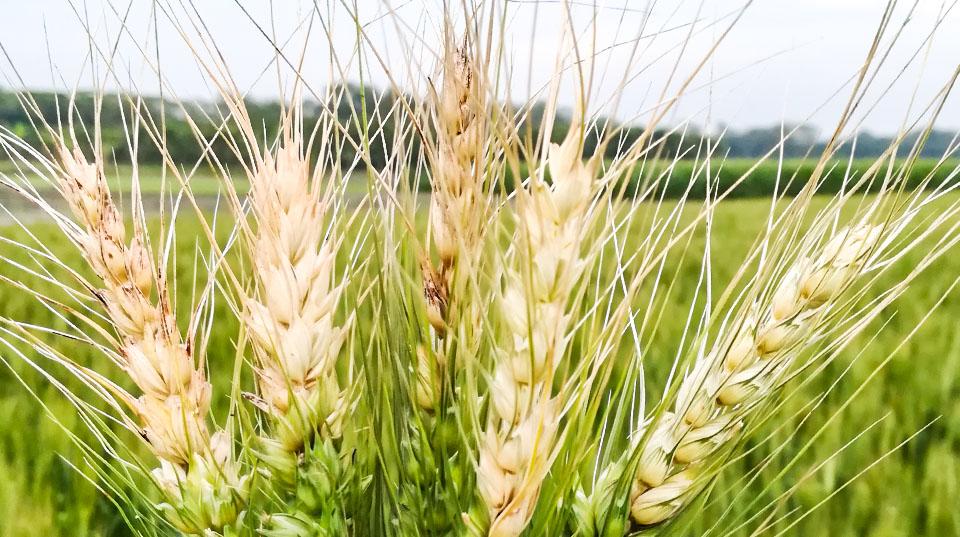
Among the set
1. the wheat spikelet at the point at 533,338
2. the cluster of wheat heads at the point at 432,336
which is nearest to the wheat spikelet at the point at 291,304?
the cluster of wheat heads at the point at 432,336

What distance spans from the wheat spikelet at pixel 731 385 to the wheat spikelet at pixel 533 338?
101 millimetres

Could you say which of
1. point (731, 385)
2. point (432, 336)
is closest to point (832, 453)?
point (731, 385)

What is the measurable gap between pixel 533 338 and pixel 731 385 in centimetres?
16

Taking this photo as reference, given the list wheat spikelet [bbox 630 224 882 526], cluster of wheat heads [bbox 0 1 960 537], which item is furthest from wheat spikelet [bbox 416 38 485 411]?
wheat spikelet [bbox 630 224 882 526]

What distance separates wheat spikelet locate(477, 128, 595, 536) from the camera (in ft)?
1.12

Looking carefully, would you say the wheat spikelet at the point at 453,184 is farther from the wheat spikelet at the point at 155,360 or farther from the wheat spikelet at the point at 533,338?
the wheat spikelet at the point at 155,360

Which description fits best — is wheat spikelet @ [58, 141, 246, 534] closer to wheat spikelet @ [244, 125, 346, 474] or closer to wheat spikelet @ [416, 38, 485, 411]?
wheat spikelet @ [244, 125, 346, 474]

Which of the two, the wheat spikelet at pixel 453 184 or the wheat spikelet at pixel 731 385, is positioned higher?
the wheat spikelet at pixel 453 184

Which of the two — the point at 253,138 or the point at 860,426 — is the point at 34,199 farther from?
the point at 860,426

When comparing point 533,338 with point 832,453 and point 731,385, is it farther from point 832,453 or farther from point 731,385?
point 832,453

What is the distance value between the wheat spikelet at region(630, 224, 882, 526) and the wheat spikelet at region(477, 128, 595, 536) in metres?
0.10

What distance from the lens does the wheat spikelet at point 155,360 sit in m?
Result: 0.43

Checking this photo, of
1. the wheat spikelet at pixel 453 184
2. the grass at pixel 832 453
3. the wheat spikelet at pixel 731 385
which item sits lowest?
the grass at pixel 832 453

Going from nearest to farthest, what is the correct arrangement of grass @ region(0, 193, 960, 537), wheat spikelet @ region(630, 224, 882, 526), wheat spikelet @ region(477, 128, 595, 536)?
wheat spikelet @ region(477, 128, 595, 536)
wheat spikelet @ region(630, 224, 882, 526)
grass @ region(0, 193, 960, 537)
